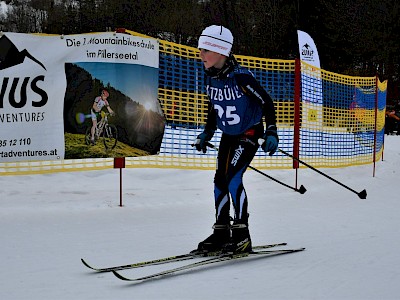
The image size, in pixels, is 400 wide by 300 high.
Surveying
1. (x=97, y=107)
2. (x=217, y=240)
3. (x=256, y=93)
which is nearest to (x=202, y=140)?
(x=256, y=93)

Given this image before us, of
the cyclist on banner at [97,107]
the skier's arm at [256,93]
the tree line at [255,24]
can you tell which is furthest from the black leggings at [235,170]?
the tree line at [255,24]

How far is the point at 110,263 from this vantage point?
4324 millimetres

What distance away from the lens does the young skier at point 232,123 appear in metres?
4.49

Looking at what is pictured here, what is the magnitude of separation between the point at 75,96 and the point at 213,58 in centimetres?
252

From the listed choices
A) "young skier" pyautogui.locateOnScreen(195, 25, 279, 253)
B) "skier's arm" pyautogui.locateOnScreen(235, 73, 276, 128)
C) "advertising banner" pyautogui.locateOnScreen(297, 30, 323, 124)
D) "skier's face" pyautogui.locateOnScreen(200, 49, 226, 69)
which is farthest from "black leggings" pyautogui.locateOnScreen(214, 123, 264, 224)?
"advertising banner" pyautogui.locateOnScreen(297, 30, 323, 124)

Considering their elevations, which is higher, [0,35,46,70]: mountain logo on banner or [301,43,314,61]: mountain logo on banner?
[301,43,314,61]: mountain logo on banner

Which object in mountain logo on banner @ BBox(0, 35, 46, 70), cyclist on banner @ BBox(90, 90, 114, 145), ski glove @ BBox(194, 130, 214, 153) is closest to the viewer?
ski glove @ BBox(194, 130, 214, 153)

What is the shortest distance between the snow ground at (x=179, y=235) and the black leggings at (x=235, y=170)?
467 millimetres

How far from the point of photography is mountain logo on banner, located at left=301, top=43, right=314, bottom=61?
1509 cm

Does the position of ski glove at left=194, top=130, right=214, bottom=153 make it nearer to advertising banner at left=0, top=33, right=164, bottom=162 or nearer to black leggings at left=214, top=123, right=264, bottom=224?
black leggings at left=214, top=123, right=264, bottom=224

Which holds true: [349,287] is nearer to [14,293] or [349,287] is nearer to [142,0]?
[14,293]

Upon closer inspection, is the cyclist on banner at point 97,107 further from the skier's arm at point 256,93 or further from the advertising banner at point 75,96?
the skier's arm at point 256,93

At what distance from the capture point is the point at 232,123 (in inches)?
181

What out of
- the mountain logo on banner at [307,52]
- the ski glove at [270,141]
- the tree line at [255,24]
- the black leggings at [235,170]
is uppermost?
the tree line at [255,24]
